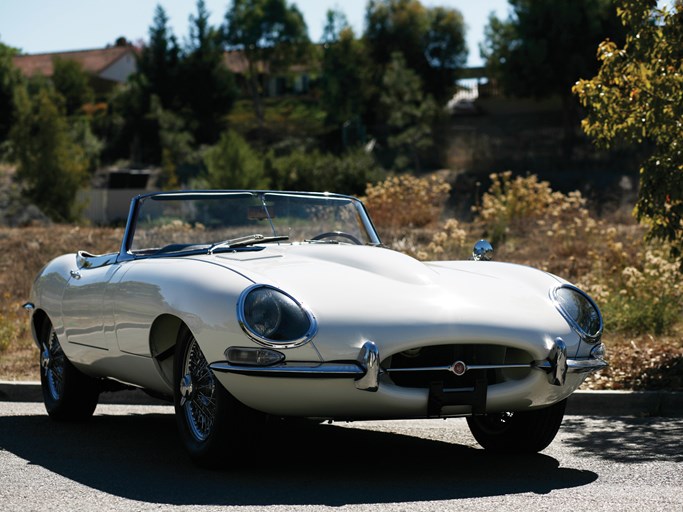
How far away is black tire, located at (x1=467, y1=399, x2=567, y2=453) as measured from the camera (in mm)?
5914

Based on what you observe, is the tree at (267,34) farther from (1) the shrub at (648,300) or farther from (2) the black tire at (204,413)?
(2) the black tire at (204,413)

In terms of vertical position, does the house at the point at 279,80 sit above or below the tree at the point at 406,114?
above

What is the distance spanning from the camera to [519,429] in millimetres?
6035

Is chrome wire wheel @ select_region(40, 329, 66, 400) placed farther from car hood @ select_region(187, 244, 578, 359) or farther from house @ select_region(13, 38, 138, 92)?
house @ select_region(13, 38, 138, 92)

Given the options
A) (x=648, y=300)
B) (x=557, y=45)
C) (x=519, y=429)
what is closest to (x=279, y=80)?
(x=557, y=45)

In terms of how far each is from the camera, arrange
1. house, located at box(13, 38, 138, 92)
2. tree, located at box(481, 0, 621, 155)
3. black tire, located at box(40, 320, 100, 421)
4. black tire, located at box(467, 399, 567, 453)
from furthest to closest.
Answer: house, located at box(13, 38, 138, 92) → tree, located at box(481, 0, 621, 155) → black tire, located at box(40, 320, 100, 421) → black tire, located at box(467, 399, 567, 453)

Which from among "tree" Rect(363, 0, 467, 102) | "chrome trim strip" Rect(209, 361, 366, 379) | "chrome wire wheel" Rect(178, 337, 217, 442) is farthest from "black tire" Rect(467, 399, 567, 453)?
"tree" Rect(363, 0, 467, 102)

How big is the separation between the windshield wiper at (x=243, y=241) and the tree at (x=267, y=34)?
6222cm

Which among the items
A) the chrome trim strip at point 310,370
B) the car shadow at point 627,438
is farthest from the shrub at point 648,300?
the chrome trim strip at point 310,370

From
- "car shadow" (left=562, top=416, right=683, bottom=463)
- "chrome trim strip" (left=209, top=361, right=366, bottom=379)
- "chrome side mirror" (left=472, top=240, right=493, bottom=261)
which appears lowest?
"car shadow" (left=562, top=416, right=683, bottom=463)

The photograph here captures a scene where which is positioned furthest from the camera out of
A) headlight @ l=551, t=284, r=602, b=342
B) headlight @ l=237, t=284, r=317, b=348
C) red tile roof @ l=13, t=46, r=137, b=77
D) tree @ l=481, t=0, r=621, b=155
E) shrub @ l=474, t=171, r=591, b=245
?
red tile roof @ l=13, t=46, r=137, b=77

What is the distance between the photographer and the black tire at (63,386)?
7297 millimetres

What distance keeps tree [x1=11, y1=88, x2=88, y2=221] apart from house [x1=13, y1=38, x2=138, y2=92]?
43.8 meters

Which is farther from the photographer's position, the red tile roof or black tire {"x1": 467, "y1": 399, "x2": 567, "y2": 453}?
the red tile roof
